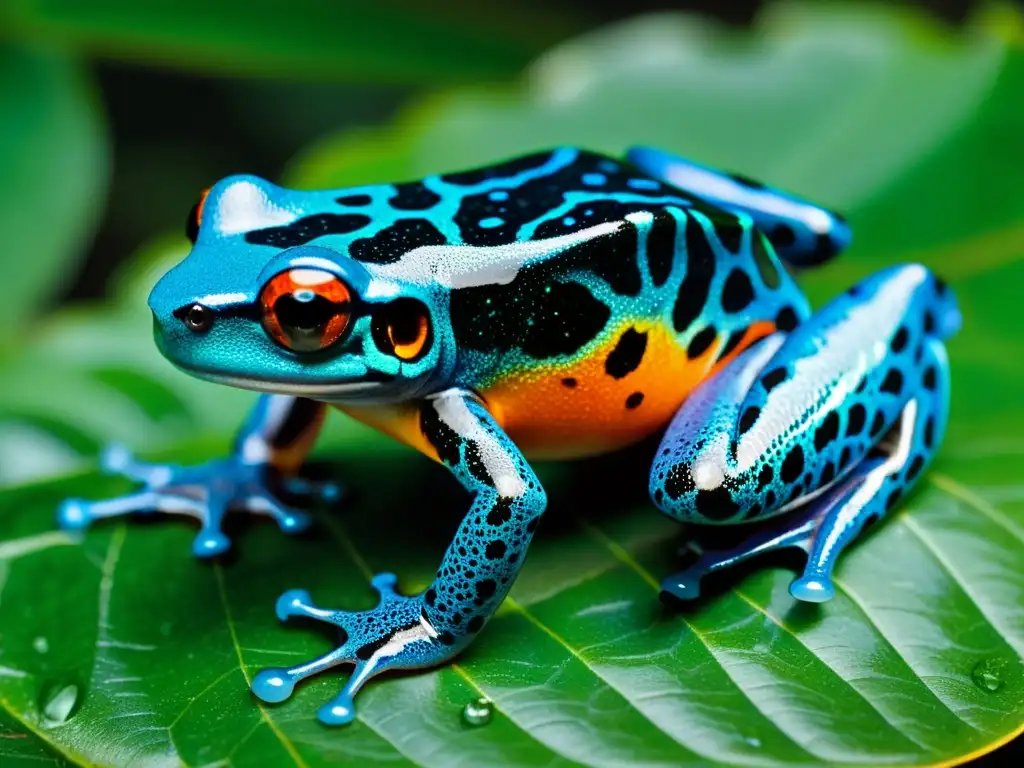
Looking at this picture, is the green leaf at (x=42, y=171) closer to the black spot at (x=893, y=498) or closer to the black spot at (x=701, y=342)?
the black spot at (x=701, y=342)

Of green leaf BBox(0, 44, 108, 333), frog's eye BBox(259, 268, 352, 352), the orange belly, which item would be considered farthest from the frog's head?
green leaf BBox(0, 44, 108, 333)

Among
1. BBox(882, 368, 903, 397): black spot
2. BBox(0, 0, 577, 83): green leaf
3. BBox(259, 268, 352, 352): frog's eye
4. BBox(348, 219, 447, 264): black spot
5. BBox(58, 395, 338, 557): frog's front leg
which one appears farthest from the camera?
BBox(0, 0, 577, 83): green leaf

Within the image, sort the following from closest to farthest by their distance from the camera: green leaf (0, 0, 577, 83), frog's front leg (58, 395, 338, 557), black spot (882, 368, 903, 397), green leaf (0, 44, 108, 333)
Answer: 1. black spot (882, 368, 903, 397)
2. frog's front leg (58, 395, 338, 557)
3. green leaf (0, 44, 108, 333)
4. green leaf (0, 0, 577, 83)

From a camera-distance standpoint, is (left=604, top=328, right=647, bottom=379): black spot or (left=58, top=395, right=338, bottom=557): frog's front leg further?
(left=58, top=395, right=338, bottom=557): frog's front leg

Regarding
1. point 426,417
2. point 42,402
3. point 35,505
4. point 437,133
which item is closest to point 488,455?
point 426,417

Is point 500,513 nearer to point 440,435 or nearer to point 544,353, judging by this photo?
point 440,435

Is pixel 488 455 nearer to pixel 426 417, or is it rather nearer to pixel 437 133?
pixel 426 417

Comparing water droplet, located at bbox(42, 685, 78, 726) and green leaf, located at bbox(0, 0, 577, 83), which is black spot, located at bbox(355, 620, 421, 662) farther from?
green leaf, located at bbox(0, 0, 577, 83)

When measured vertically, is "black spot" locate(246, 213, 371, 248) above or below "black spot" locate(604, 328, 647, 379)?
above

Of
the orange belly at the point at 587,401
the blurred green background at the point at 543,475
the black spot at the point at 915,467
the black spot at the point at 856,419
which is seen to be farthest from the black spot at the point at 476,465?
the black spot at the point at 915,467
